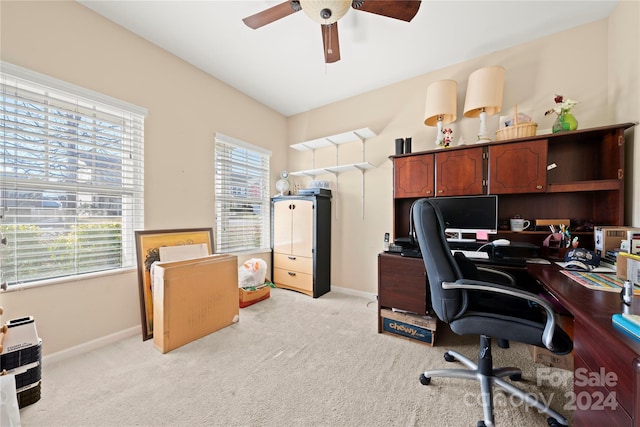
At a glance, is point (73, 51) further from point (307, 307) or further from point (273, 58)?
point (307, 307)

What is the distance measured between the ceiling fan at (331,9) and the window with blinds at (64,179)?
1.52m

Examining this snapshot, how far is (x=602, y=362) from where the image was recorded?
809 mm

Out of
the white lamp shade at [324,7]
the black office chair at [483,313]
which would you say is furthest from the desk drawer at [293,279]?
the white lamp shade at [324,7]

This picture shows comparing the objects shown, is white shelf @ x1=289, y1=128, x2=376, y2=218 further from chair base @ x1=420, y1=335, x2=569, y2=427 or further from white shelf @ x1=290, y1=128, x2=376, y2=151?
chair base @ x1=420, y1=335, x2=569, y2=427

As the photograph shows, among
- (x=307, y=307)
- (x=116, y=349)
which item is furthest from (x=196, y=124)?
(x=307, y=307)

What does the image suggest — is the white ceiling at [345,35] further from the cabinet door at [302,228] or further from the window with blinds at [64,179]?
the cabinet door at [302,228]

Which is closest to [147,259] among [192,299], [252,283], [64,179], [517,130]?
[192,299]

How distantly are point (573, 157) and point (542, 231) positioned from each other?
0.72 metres

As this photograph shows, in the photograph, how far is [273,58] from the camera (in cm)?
250

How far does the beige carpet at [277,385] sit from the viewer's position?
1.28m

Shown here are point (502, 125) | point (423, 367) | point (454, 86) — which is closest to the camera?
point (423, 367)

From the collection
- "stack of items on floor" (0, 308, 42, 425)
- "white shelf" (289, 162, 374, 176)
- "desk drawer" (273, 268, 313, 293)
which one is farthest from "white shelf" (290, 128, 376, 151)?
"stack of items on floor" (0, 308, 42, 425)

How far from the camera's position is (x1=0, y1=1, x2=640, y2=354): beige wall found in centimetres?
171

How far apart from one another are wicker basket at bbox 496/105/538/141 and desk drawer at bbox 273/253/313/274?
8.19 ft
